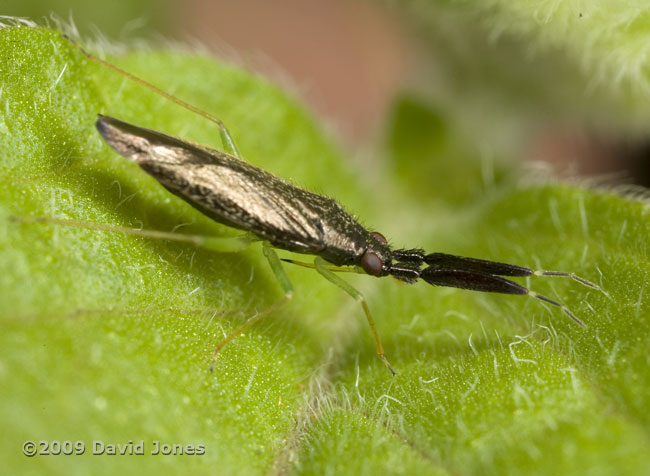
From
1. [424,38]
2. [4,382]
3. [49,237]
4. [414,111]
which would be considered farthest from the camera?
[414,111]

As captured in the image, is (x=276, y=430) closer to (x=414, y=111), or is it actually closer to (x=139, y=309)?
(x=139, y=309)

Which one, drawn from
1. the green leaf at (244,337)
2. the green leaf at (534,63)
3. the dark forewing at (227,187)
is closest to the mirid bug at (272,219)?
the dark forewing at (227,187)

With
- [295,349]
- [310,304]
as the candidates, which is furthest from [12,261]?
[310,304]

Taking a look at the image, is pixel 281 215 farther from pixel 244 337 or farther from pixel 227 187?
pixel 244 337

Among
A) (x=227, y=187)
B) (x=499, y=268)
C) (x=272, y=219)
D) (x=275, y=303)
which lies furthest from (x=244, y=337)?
(x=499, y=268)

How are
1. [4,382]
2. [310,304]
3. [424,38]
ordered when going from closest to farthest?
[4,382]
[310,304]
[424,38]

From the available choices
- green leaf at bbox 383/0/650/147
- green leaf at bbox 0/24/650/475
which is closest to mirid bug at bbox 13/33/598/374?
green leaf at bbox 0/24/650/475

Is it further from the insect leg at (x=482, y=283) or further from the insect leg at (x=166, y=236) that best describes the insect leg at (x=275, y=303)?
the insect leg at (x=482, y=283)
